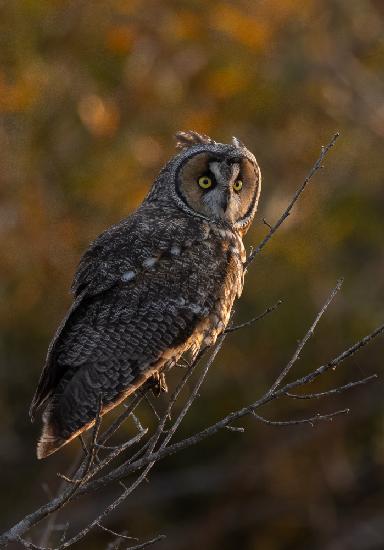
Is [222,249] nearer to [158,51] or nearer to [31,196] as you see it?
[31,196]

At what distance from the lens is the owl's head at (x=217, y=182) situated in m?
5.86

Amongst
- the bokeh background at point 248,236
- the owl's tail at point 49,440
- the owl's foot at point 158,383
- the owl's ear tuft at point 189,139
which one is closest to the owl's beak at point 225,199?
the owl's ear tuft at point 189,139

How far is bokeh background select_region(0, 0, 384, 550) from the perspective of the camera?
44.9ft

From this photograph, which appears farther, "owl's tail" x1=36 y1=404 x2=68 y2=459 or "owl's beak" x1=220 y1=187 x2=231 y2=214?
"owl's beak" x1=220 y1=187 x2=231 y2=214

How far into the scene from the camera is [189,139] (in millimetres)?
6293

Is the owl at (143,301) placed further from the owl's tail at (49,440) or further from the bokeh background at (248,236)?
the bokeh background at (248,236)

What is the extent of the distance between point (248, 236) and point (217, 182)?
7739mm

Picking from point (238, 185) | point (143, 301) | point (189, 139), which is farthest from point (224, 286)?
point (189, 139)

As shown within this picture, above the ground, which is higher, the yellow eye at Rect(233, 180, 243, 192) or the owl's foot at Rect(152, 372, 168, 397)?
the yellow eye at Rect(233, 180, 243, 192)

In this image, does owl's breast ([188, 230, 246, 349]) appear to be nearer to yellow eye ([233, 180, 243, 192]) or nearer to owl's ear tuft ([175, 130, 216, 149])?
yellow eye ([233, 180, 243, 192])

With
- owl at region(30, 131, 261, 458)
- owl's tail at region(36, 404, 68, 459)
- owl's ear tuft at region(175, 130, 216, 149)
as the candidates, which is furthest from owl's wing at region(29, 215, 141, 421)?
owl's ear tuft at region(175, 130, 216, 149)

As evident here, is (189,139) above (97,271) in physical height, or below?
above

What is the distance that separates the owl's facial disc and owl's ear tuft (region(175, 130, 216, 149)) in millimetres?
238

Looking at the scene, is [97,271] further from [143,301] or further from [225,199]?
[225,199]
